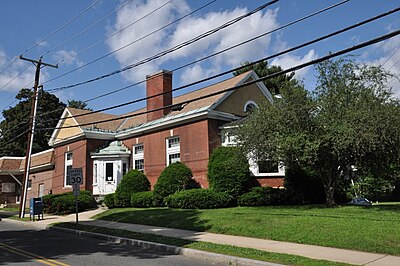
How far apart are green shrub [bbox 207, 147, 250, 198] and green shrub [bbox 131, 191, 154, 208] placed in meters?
4.08

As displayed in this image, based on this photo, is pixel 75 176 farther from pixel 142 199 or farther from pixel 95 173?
pixel 95 173

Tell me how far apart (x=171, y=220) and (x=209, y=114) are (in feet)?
27.1

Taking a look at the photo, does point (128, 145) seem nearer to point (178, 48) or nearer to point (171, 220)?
point (171, 220)

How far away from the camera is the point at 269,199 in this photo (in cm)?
1945

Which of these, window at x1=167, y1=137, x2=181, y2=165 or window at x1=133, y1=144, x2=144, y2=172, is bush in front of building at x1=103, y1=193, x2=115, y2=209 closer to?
window at x1=133, y1=144, x2=144, y2=172

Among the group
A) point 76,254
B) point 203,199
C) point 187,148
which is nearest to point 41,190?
point 187,148

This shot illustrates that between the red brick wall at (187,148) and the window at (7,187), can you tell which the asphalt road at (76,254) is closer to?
the red brick wall at (187,148)

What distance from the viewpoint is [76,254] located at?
10656 mm

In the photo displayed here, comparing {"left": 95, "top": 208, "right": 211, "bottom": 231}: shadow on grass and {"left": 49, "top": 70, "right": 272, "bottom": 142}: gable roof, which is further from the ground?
{"left": 49, "top": 70, "right": 272, "bottom": 142}: gable roof

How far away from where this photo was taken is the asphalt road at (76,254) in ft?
31.1

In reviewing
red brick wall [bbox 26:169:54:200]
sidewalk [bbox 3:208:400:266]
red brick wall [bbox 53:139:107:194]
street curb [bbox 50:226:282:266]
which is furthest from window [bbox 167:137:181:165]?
red brick wall [bbox 26:169:54:200]

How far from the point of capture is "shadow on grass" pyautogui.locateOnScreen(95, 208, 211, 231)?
15227 mm

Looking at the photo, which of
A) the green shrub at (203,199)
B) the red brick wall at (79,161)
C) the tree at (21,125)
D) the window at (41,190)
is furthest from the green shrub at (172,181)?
the tree at (21,125)

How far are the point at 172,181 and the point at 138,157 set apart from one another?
6.57m
